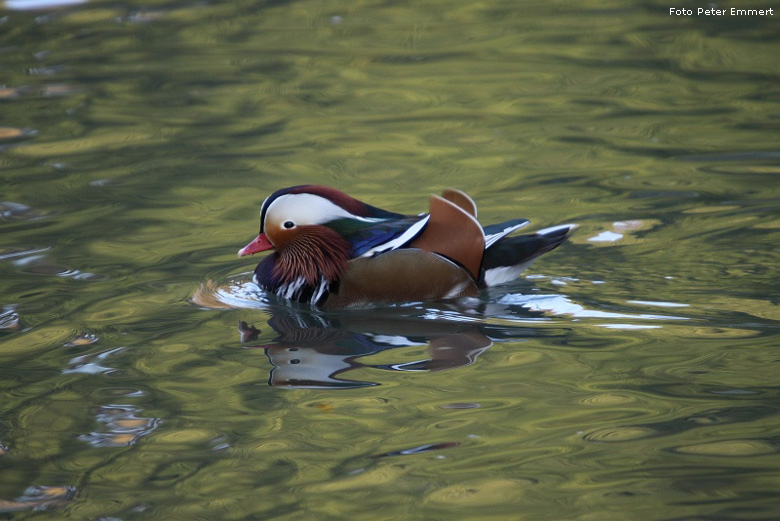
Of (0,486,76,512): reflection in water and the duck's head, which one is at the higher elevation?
the duck's head

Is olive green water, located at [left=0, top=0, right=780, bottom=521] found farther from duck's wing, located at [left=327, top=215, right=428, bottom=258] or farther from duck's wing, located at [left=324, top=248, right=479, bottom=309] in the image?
duck's wing, located at [left=327, top=215, right=428, bottom=258]

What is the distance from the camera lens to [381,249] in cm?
630

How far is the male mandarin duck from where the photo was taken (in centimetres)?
629

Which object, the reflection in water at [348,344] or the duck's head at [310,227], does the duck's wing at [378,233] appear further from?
the reflection in water at [348,344]

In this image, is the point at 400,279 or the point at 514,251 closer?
the point at 400,279

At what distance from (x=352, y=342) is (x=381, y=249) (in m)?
0.66

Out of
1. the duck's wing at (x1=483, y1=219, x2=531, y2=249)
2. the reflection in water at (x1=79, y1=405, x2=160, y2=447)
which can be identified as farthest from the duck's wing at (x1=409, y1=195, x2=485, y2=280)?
the reflection in water at (x1=79, y1=405, x2=160, y2=447)

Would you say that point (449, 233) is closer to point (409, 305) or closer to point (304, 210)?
point (409, 305)

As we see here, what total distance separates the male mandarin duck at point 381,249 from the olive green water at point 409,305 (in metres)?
0.15

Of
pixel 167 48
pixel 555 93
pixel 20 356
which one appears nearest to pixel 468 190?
pixel 555 93

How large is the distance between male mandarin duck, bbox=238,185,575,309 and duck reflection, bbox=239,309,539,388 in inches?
7.6

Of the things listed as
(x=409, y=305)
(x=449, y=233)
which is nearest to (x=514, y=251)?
(x=449, y=233)

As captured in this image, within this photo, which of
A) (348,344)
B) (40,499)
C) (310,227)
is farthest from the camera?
(310,227)

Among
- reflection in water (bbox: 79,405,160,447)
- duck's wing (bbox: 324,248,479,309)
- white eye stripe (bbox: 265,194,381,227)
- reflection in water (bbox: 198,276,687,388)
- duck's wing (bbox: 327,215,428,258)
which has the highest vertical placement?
white eye stripe (bbox: 265,194,381,227)
